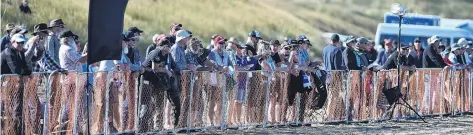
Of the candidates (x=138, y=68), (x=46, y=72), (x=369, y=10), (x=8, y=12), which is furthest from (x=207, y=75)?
(x=369, y=10)

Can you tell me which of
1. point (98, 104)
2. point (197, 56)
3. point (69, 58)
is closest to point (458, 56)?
point (197, 56)

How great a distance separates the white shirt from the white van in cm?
1832

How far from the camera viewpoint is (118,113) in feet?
44.9

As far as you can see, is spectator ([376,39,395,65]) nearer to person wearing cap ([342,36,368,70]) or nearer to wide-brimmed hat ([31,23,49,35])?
person wearing cap ([342,36,368,70])

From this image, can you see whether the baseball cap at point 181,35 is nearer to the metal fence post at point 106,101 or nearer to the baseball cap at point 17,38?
the metal fence post at point 106,101

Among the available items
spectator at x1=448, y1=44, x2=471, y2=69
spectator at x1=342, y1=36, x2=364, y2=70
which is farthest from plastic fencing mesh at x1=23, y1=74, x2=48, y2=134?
spectator at x1=448, y1=44, x2=471, y2=69

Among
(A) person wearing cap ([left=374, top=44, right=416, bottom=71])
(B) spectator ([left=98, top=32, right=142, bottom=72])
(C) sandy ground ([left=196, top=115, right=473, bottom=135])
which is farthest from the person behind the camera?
(A) person wearing cap ([left=374, top=44, right=416, bottom=71])

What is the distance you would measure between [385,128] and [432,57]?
3649 millimetres

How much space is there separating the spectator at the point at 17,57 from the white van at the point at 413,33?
19359 millimetres

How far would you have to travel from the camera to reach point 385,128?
16641 mm

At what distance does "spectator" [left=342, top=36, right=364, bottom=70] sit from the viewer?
1752 centimetres

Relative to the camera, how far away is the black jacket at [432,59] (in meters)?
19.8

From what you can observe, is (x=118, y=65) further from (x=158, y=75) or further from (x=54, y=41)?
(x=54, y=41)

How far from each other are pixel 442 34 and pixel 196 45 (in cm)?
1751
